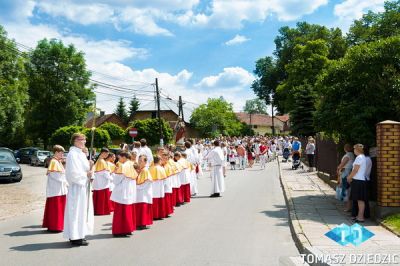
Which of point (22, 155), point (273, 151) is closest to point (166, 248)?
point (273, 151)

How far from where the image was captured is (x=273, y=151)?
3962cm

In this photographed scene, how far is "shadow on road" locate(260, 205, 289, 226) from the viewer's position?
432 inches

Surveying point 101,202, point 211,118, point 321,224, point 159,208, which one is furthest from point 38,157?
point 211,118

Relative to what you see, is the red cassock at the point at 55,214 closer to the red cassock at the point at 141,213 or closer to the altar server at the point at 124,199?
the altar server at the point at 124,199

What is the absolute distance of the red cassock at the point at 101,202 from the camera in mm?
12805

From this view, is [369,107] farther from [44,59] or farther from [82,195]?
[44,59]

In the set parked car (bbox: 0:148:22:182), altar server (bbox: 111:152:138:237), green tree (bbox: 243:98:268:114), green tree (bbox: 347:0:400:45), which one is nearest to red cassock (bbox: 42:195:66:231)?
altar server (bbox: 111:152:138:237)

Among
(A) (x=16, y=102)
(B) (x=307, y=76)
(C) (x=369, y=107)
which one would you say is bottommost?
(C) (x=369, y=107)

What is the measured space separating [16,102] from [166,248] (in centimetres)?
3379

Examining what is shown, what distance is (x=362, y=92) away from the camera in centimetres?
1257

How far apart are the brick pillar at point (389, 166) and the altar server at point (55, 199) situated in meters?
6.94

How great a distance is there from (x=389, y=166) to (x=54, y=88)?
50.6 metres

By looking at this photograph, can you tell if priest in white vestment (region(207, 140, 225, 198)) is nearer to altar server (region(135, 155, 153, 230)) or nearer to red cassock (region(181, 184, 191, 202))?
red cassock (region(181, 184, 191, 202))

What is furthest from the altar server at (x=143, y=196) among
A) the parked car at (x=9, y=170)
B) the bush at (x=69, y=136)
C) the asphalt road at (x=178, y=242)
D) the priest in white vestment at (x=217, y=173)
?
the bush at (x=69, y=136)
